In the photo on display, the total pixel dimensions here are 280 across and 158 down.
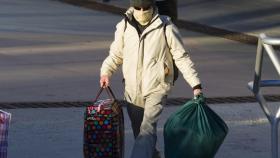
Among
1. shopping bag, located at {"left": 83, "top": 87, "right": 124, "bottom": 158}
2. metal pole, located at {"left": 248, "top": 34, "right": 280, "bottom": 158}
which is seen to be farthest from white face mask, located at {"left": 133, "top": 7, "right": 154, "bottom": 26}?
metal pole, located at {"left": 248, "top": 34, "right": 280, "bottom": 158}

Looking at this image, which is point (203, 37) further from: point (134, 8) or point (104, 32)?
point (134, 8)

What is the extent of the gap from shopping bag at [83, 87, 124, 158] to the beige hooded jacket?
0.94 ft

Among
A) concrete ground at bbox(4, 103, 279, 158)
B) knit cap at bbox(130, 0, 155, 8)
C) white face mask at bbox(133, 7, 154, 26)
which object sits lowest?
concrete ground at bbox(4, 103, 279, 158)

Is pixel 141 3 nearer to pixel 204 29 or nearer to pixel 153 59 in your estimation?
pixel 153 59

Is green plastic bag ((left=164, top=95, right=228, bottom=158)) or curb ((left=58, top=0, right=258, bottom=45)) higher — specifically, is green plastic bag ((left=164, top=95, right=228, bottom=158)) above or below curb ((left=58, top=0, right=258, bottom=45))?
below

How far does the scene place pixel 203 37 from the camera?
43.4ft

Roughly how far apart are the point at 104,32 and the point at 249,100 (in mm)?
5373

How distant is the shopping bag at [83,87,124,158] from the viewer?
5316 millimetres

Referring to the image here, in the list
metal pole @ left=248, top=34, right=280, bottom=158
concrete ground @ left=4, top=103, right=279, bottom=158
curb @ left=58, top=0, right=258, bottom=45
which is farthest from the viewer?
curb @ left=58, top=0, right=258, bottom=45

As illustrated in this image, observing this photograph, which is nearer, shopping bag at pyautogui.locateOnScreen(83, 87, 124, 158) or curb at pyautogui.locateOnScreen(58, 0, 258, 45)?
shopping bag at pyautogui.locateOnScreen(83, 87, 124, 158)

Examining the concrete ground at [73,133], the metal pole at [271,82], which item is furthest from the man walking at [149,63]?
the concrete ground at [73,133]

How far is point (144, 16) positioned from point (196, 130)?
88cm

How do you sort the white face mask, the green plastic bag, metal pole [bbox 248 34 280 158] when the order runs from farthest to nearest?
1. the white face mask
2. the green plastic bag
3. metal pole [bbox 248 34 280 158]

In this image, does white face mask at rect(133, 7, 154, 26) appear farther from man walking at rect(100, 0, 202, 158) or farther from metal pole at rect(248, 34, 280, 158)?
metal pole at rect(248, 34, 280, 158)
